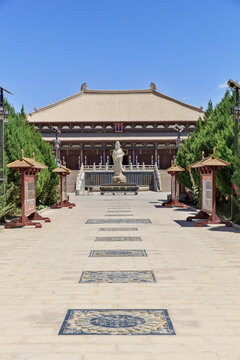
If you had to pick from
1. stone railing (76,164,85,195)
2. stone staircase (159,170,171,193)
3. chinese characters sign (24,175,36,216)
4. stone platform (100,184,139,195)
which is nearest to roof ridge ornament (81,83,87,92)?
stone railing (76,164,85,195)

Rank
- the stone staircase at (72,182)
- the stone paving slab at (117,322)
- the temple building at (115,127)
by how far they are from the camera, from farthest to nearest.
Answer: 1. the temple building at (115,127)
2. the stone staircase at (72,182)
3. the stone paving slab at (117,322)

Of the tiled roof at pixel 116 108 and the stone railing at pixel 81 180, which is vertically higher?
the tiled roof at pixel 116 108

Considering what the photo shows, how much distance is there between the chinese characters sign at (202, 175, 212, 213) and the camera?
38.4ft

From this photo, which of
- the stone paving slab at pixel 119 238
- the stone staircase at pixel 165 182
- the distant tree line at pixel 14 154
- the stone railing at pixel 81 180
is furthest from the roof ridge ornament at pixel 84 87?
the stone paving slab at pixel 119 238

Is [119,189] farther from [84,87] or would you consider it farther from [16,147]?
[84,87]

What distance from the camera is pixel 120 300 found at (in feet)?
14.5

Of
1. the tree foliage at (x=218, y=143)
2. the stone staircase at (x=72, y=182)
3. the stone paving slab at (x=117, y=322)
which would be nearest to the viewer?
the stone paving slab at (x=117, y=322)

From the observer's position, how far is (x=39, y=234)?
9.97 m

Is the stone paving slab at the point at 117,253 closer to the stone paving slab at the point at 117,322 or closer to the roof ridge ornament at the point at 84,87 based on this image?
the stone paving slab at the point at 117,322

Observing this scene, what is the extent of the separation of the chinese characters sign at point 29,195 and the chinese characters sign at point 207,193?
534 cm

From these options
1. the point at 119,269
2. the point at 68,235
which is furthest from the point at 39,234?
the point at 119,269

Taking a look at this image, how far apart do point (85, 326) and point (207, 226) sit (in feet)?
27.2

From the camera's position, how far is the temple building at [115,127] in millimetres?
44156

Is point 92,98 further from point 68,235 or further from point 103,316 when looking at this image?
point 103,316
